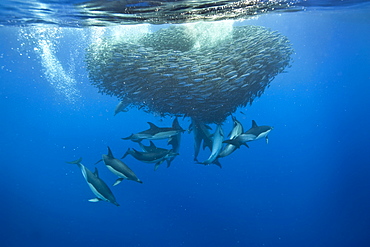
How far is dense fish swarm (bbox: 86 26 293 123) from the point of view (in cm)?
470

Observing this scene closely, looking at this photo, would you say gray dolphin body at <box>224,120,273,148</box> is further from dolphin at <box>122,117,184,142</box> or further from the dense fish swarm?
dolphin at <box>122,117,184,142</box>

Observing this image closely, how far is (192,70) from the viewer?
4.69 metres

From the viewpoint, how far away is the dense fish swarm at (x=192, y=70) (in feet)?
15.4

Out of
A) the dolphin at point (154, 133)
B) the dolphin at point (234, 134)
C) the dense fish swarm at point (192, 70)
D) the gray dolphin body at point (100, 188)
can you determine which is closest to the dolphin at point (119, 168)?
the gray dolphin body at point (100, 188)

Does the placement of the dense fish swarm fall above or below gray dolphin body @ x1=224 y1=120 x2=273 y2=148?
above

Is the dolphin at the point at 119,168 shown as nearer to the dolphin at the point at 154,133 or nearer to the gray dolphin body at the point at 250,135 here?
the dolphin at the point at 154,133

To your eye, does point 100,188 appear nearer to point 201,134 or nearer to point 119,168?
point 119,168

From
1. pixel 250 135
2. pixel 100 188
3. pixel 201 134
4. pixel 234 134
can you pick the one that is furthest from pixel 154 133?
pixel 250 135

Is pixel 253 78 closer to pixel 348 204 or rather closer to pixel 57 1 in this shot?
pixel 57 1

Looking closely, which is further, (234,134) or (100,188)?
(234,134)

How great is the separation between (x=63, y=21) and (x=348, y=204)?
22.8 m

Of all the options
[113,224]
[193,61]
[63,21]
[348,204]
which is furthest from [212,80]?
[348,204]

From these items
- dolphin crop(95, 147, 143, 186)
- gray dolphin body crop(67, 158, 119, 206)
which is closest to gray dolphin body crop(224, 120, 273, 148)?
dolphin crop(95, 147, 143, 186)

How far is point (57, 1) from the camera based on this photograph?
692cm
